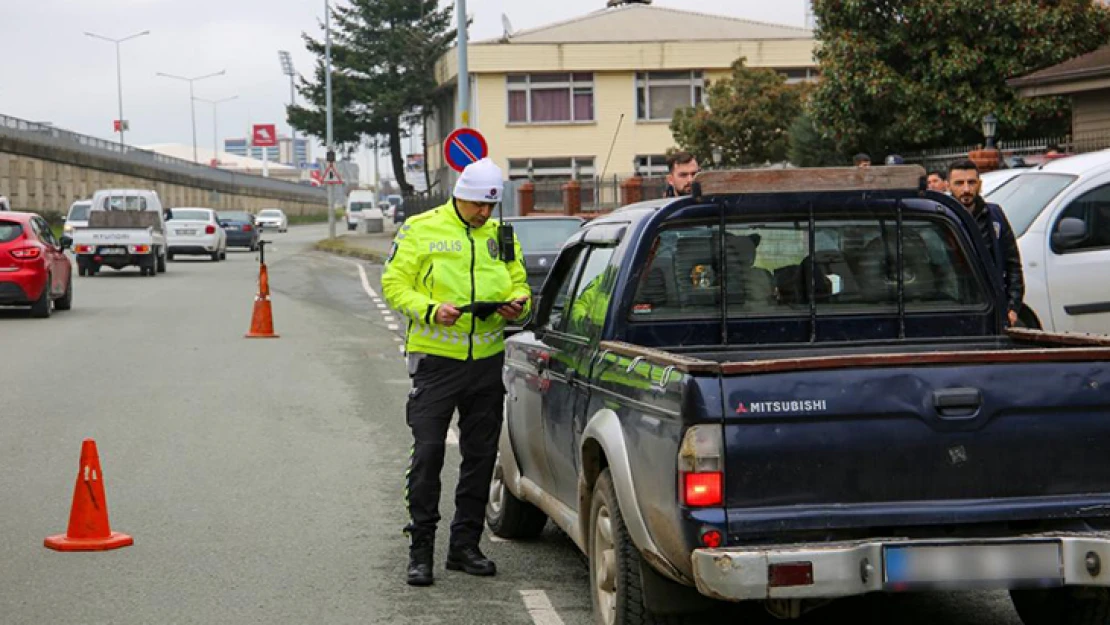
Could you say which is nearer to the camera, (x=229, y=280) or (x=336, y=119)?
(x=229, y=280)

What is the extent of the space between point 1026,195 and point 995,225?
351cm

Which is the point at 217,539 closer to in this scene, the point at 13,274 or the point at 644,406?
the point at 644,406

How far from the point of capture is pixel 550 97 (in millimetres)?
58500

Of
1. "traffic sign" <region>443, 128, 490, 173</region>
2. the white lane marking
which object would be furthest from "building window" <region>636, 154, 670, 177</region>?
the white lane marking

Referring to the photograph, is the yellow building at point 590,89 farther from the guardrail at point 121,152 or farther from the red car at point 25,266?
the red car at point 25,266

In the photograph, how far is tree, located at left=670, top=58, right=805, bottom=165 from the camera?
47.1 metres

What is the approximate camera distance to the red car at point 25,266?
23.6m

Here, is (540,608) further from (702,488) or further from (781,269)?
(702,488)

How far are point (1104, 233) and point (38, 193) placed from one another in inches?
2214

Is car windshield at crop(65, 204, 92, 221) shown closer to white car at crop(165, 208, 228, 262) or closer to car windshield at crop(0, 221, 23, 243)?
white car at crop(165, 208, 228, 262)

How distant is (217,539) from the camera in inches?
333

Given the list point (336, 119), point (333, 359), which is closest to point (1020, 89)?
point (333, 359)

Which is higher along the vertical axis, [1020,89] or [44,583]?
[1020,89]

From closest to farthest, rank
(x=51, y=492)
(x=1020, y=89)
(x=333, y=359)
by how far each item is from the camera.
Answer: (x=51, y=492) < (x=333, y=359) < (x=1020, y=89)
